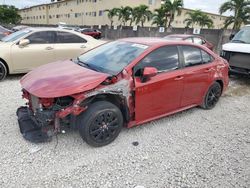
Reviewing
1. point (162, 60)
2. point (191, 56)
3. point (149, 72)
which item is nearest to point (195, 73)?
point (191, 56)

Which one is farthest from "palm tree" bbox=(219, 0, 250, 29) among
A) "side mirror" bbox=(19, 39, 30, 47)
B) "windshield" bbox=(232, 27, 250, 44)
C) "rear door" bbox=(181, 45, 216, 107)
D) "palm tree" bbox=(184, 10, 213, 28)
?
"side mirror" bbox=(19, 39, 30, 47)

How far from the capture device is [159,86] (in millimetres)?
3867

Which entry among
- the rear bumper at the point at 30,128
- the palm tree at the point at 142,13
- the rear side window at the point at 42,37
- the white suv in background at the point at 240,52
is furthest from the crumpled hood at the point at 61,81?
the palm tree at the point at 142,13

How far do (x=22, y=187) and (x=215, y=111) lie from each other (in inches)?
165

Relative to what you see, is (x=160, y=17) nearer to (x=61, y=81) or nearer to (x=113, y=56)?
(x=113, y=56)

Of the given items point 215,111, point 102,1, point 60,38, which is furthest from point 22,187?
point 102,1

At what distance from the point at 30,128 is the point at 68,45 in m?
4.33

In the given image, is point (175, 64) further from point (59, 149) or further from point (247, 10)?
point (247, 10)

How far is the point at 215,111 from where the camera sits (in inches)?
207

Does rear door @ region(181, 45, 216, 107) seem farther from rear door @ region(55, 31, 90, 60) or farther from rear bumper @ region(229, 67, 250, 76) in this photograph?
rear door @ region(55, 31, 90, 60)

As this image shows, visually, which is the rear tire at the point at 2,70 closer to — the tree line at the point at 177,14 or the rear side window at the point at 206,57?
the rear side window at the point at 206,57

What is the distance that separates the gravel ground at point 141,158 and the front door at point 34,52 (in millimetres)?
2419

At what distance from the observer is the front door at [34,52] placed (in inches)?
260

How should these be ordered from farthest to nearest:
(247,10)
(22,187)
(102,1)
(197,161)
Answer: (102,1)
(247,10)
(197,161)
(22,187)
